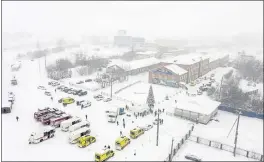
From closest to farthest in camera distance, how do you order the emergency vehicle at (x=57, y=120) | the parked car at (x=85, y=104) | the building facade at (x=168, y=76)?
the emergency vehicle at (x=57, y=120) → the parked car at (x=85, y=104) → the building facade at (x=168, y=76)

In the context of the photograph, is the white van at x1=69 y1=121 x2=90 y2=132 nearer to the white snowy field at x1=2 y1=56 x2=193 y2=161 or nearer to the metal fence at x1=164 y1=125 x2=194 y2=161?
the white snowy field at x1=2 y1=56 x2=193 y2=161

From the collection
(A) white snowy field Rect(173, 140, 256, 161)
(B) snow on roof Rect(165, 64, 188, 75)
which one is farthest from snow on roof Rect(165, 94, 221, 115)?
(B) snow on roof Rect(165, 64, 188, 75)

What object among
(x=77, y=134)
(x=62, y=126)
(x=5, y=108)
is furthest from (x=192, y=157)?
(x=5, y=108)

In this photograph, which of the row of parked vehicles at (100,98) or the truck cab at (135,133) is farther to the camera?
the row of parked vehicles at (100,98)

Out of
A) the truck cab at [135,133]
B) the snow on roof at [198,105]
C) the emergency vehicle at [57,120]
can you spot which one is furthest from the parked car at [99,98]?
the truck cab at [135,133]

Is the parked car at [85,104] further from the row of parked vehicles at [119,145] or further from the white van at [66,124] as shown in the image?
the row of parked vehicles at [119,145]

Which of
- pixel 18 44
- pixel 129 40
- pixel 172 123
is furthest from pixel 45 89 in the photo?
pixel 18 44

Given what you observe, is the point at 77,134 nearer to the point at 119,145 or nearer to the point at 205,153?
the point at 119,145
